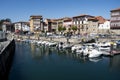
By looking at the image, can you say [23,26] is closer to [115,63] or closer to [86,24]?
[86,24]

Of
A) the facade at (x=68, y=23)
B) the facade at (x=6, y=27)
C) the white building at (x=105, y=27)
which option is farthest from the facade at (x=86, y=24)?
the facade at (x=6, y=27)

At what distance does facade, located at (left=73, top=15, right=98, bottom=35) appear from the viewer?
90.3 m

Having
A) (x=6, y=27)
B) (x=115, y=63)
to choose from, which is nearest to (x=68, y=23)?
(x=115, y=63)

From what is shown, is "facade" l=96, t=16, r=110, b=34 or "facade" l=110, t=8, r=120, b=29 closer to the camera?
"facade" l=110, t=8, r=120, b=29

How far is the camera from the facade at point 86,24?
90.3 m

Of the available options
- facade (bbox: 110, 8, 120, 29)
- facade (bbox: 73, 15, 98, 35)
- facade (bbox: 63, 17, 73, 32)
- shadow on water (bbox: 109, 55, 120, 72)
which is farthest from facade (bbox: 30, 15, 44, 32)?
shadow on water (bbox: 109, 55, 120, 72)

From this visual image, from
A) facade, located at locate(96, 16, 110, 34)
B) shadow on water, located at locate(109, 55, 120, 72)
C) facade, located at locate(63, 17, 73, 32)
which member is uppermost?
facade, located at locate(63, 17, 73, 32)

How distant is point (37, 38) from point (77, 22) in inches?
875

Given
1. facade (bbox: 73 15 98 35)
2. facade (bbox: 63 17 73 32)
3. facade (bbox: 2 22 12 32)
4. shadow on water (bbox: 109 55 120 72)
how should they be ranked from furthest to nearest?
facade (bbox: 2 22 12 32) < facade (bbox: 63 17 73 32) < facade (bbox: 73 15 98 35) < shadow on water (bbox: 109 55 120 72)

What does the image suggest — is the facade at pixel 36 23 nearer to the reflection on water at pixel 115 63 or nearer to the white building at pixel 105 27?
the white building at pixel 105 27

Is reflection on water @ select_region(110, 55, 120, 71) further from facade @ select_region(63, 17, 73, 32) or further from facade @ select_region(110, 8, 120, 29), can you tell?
facade @ select_region(63, 17, 73, 32)

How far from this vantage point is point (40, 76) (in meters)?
28.0

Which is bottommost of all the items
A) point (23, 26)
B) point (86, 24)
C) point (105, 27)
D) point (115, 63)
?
point (115, 63)

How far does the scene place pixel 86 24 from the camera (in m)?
91.3
